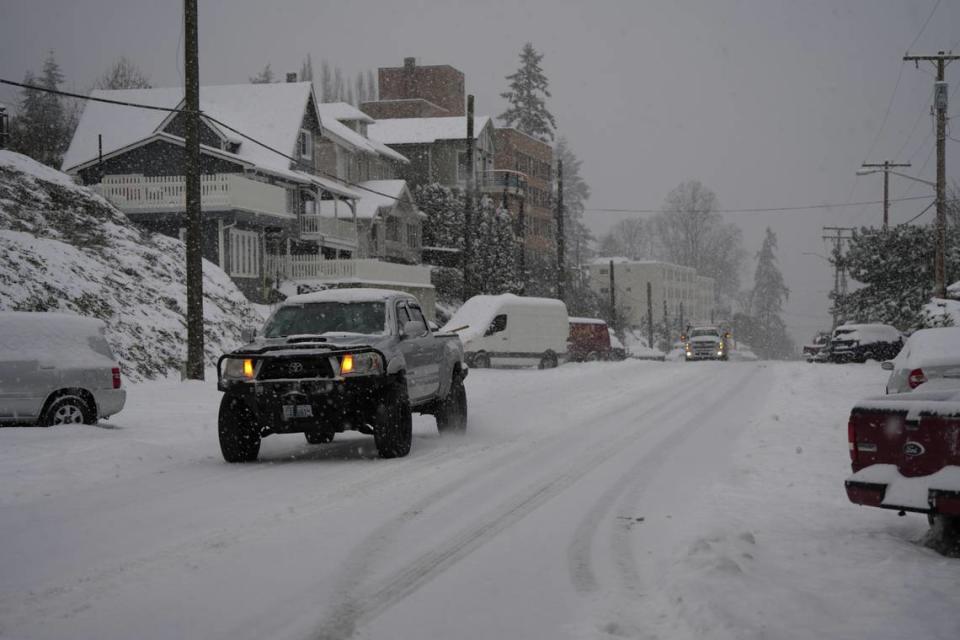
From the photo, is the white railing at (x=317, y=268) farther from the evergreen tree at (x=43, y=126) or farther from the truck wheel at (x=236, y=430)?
the truck wheel at (x=236, y=430)

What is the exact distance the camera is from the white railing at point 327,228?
49844 millimetres

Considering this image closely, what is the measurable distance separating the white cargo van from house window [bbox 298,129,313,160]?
1856cm

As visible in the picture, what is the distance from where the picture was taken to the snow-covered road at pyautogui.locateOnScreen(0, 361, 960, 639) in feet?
18.1

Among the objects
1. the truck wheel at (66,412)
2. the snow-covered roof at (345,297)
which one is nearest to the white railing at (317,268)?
the truck wheel at (66,412)

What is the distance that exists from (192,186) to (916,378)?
1430 centimetres

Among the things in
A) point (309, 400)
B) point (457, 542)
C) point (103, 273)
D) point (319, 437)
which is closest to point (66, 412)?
point (319, 437)

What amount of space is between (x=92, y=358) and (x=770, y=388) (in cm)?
1574

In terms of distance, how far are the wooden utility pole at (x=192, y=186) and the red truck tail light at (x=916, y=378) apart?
533 inches

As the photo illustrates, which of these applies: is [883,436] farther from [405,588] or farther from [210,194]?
[210,194]

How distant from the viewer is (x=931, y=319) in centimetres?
3131

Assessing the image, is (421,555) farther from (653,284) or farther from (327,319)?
(653,284)

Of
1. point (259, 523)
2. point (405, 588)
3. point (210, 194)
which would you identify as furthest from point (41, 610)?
point (210, 194)

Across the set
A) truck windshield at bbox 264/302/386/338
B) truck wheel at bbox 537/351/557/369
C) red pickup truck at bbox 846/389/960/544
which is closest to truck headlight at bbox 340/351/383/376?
truck windshield at bbox 264/302/386/338

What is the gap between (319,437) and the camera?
1279 cm
